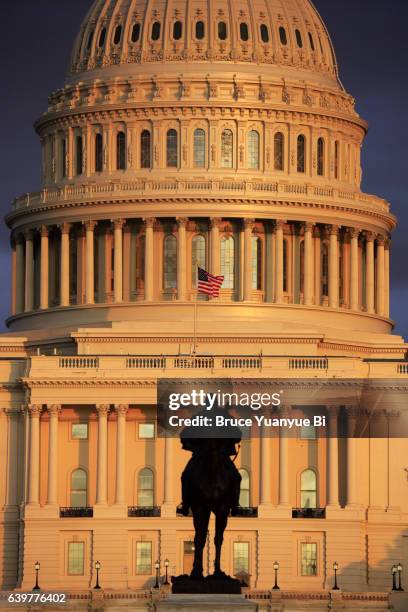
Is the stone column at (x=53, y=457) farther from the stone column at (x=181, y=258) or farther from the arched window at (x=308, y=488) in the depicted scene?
the stone column at (x=181, y=258)

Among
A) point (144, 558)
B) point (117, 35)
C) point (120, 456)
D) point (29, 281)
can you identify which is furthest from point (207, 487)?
point (117, 35)

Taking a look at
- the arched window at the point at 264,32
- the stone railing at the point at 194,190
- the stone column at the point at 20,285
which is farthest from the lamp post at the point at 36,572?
the arched window at the point at 264,32

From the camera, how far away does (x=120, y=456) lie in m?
168

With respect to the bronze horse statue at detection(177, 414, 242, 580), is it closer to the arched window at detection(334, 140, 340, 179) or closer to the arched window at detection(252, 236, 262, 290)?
the arched window at detection(252, 236, 262, 290)

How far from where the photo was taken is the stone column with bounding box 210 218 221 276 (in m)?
184

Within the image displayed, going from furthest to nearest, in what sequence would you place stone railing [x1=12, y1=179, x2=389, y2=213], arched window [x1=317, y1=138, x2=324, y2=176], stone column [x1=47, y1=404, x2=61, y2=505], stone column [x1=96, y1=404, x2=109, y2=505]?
arched window [x1=317, y1=138, x2=324, y2=176], stone railing [x1=12, y1=179, x2=389, y2=213], stone column [x1=96, y1=404, x2=109, y2=505], stone column [x1=47, y1=404, x2=61, y2=505]

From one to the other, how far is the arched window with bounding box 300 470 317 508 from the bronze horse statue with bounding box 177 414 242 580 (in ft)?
239

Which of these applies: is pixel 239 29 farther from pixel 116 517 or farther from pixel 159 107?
pixel 116 517

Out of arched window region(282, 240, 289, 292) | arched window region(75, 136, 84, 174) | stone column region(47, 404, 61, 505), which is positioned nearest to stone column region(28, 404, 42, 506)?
stone column region(47, 404, 61, 505)

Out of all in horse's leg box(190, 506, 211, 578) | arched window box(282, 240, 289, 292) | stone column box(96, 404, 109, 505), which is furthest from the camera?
arched window box(282, 240, 289, 292)

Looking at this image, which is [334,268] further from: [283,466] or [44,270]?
[283,466]

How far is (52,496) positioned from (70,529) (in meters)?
2.23

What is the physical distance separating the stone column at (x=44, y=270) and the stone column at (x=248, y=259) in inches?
507

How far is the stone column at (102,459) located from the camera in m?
168
